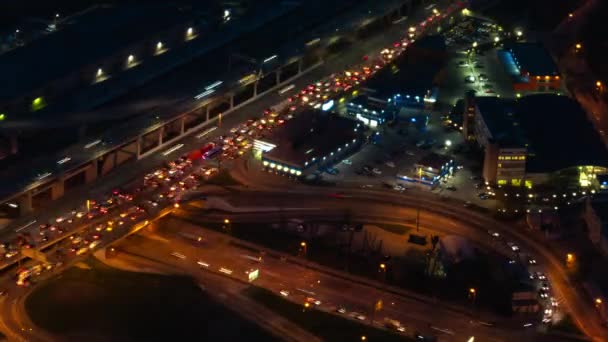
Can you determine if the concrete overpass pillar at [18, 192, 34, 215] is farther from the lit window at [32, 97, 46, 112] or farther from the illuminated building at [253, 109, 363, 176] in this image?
the illuminated building at [253, 109, 363, 176]

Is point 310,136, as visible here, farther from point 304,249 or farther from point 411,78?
point 304,249

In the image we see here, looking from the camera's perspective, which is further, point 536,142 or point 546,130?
point 546,130

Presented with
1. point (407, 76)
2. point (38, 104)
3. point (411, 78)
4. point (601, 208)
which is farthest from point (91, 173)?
point (601, 208)

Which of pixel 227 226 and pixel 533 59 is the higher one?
pixel 533 59

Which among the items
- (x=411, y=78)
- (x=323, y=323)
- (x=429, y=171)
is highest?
(x=411, y=78)

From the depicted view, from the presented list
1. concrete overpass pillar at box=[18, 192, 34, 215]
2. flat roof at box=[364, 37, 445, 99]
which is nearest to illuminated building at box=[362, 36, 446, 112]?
flat roof at box=[364, 37, 445, 99]

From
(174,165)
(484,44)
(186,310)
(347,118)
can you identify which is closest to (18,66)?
(174,165)

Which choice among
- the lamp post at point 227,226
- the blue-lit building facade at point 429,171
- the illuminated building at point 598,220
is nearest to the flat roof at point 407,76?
the blue-lit building facade at point 429,171

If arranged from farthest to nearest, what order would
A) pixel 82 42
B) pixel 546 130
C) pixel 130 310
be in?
pixel 82 42
pixel 546 130
pixel 130 310
